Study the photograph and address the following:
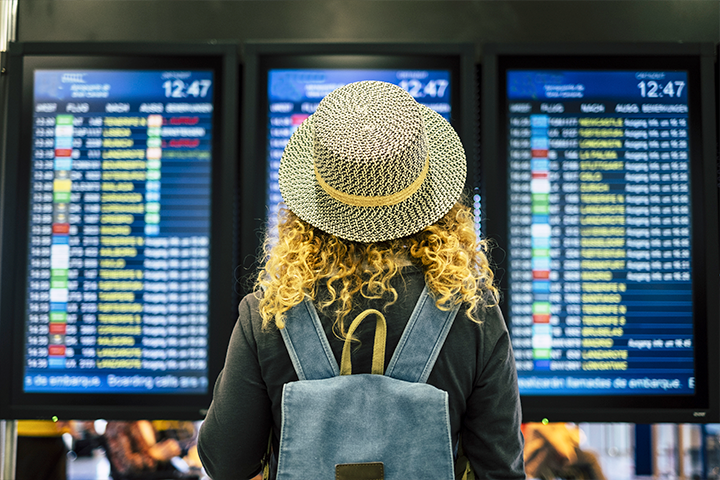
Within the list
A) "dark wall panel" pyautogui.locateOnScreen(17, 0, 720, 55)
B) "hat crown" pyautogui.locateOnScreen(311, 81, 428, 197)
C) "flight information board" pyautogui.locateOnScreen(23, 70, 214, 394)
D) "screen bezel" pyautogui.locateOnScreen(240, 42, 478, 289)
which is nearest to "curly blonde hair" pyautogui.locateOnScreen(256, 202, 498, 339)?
"hat crown" pyautogui.locateOnScreen(311, 81, 428, 197)

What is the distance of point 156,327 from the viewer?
1.94 metres

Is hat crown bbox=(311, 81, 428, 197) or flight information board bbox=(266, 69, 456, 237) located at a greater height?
flight information board bbox=(266, 69, 456, 237)

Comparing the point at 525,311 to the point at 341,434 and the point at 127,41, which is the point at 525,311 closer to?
the point at 341,434

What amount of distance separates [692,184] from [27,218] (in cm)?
260

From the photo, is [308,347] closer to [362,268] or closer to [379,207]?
[362,268]

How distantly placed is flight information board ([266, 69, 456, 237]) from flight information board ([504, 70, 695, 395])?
0.29 meters

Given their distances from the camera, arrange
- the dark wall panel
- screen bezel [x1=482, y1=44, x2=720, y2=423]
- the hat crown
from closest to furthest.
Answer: the hat crown
screen bezel [x1=482, y1=44, x2=720, y2=423]
the dark wall panel

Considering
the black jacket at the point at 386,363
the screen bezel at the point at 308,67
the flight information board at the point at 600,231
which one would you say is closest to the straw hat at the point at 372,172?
the black jacket at the point at 386,363

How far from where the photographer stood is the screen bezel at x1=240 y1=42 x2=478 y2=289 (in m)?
1.93

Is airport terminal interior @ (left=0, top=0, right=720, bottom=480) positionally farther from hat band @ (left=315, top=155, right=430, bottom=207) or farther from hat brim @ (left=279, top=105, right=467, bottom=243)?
hat band @ (left=315, top=155, right=430, bottom=207)

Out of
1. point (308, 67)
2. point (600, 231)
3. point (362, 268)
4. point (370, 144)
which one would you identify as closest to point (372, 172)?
point (370, 144)

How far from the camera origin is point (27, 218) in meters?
1.96

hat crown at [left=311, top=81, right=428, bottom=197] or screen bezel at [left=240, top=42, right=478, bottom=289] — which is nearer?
hat crown at [left=311, top=81, right=428, bottom=197]

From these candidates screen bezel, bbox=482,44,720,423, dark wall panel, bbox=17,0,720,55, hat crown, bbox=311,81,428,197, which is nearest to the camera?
hat crown, bbox=311,81,428,197
